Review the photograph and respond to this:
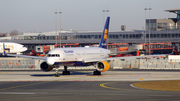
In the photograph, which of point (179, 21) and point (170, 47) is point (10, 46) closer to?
point (170, 47)

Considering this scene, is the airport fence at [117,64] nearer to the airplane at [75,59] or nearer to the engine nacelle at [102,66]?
the airplane at [75,59]

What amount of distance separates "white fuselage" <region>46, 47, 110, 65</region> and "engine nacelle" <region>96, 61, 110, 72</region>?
11.5 ft

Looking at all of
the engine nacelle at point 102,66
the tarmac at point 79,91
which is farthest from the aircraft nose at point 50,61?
the engine nacelle at point 102,66

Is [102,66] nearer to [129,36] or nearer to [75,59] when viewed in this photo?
[75,59]

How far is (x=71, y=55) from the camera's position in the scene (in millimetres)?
43938

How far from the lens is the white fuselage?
41562 mm

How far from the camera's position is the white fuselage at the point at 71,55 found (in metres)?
41.6

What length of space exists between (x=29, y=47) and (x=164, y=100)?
13530 cm

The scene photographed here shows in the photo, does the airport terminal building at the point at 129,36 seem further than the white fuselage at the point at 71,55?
Yes

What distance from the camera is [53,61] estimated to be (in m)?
41.1

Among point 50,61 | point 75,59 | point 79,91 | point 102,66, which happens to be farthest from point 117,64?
point 79,91

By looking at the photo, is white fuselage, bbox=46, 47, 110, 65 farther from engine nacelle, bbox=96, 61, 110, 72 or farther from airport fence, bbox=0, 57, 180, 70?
airport fence, bbox=0, 57, 180, 70

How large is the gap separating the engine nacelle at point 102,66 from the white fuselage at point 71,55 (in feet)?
11.5

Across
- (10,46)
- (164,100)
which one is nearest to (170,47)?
(10,46)
